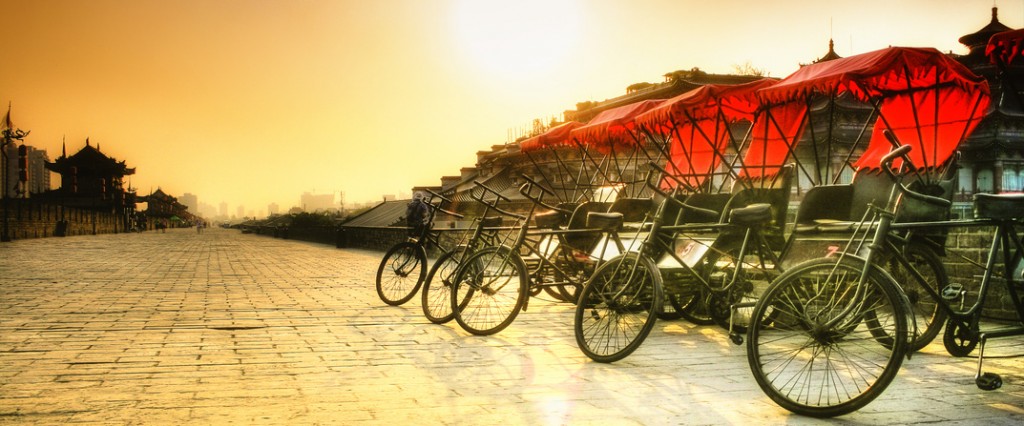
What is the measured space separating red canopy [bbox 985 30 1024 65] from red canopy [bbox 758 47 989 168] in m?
1.67

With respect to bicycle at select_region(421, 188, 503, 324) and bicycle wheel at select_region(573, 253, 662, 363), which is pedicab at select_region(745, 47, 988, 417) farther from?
bicycle at select_region(421, 188, 503, 324)

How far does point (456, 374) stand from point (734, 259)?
7.91 feet

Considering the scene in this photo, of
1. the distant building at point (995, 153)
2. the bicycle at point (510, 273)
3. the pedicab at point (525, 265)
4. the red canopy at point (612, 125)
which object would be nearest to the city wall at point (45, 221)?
the red canopy at point (612, 125)

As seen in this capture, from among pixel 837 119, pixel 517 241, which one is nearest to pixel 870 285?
pixel 517 241

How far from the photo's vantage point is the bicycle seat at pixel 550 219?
8172 millimetres

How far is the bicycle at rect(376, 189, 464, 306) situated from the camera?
8.74m

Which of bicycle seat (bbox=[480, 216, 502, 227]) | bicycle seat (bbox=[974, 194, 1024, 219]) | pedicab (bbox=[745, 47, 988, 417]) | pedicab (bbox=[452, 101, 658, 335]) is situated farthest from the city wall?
bicycle seat (bbox=[974, 194, 1024, 219])

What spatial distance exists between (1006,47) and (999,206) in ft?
3.86

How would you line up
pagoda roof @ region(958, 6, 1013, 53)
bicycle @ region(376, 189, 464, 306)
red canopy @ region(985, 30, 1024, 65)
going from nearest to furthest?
red canopy @ region(985, 30, 1024, 65)
bicycle @ region(376, 189, 464, 306)
pagoda roof @ region(958, 6, 1013, 53)

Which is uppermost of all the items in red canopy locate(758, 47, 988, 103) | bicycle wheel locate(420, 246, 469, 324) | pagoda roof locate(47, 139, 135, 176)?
pagoda roof locate(47, 139, 135, 176)

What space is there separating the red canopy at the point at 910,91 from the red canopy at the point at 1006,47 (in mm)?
1675

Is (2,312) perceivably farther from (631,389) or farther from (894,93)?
(894,93)

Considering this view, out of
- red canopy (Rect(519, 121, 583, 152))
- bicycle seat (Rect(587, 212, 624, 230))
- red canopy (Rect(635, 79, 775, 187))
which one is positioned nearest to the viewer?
bicycle seat (Rect(587, 212, 624, 230))

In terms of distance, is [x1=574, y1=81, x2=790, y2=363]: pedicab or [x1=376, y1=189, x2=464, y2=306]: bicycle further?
[x1=376, y1=189, x2=464, y2=306]: bicycle
